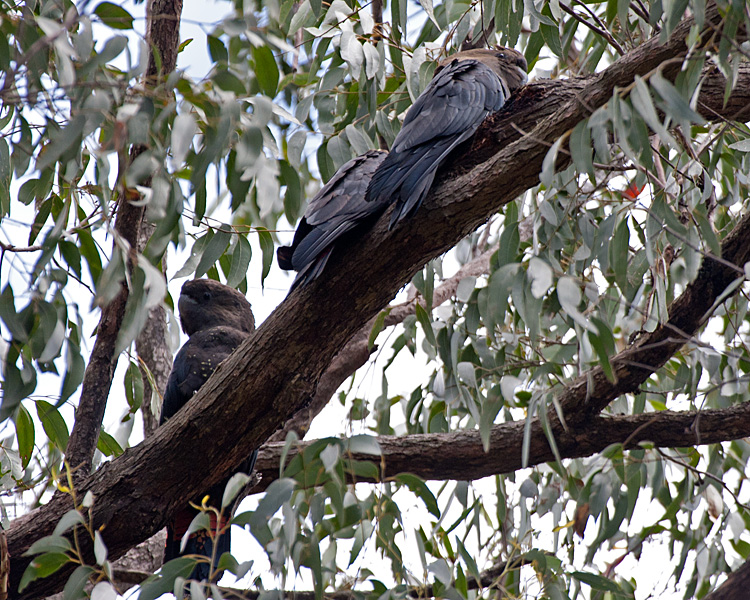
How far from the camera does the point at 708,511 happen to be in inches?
94.7

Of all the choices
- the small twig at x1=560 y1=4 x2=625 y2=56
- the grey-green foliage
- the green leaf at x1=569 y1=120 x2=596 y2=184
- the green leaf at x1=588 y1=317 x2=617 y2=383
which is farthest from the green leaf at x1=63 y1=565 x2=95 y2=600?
the small twig at x1=560 y1=4 x2=625 y2=56

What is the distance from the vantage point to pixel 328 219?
1.99 m

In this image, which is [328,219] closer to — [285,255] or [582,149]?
[285,255]

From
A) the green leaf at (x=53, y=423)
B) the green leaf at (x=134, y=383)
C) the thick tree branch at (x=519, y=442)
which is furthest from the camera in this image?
the green leaf at (x=134, y=383)

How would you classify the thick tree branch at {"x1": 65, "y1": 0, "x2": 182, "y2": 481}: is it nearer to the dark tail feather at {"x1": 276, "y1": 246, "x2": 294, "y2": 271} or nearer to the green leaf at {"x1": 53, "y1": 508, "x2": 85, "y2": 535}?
the dark tail feather at {"x1": 276, "y1": 246, "x2": 294, "y2": 271}

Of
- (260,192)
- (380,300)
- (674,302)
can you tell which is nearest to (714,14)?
(674,302)

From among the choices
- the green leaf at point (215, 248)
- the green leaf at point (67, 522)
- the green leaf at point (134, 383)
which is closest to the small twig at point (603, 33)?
the green leaf at point (215, 248)

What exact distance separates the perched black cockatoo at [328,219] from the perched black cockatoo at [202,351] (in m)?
0.54

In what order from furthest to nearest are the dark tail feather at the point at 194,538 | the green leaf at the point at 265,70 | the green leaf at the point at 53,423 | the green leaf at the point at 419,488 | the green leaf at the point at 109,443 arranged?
the green leaf at the point at 109,443
the dark tail feather at the point at 194,538
the green leaf at the point at 53,423
the green leaf at the point at 419,488
the green leaf at the point at 265,70

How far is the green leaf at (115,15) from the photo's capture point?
140 centimetres

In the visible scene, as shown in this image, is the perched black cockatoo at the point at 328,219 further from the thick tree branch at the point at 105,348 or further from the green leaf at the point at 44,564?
the green leaf at the point at 44,564

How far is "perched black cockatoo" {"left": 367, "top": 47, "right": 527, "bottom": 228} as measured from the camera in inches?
73.6

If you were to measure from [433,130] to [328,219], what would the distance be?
41 cm

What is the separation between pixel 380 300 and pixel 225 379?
1.45 feet
